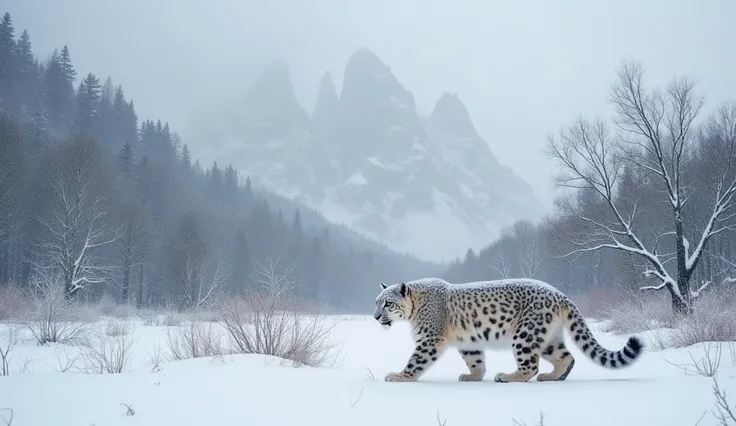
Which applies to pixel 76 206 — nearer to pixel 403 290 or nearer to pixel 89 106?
pixel 403 290

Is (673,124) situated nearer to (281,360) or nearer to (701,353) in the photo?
(701,353)

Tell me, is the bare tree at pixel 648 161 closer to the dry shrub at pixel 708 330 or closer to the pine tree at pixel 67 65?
the dry shrub at pixel 708 330

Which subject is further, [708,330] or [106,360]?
[708,330]

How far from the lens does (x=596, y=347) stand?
6340mm

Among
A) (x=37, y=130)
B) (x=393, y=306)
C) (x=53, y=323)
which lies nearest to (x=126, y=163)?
(x=37, y=130)

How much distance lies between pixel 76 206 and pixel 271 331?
3076 cm

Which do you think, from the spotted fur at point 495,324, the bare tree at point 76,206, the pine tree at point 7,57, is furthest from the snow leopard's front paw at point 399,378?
the pine tree at point 7,57

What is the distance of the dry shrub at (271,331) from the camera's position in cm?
969

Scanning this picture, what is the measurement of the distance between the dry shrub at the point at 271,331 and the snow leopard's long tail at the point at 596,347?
479 centimetres

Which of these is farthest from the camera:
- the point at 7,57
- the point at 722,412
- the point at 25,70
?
the point at 25,70

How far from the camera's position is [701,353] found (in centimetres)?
951

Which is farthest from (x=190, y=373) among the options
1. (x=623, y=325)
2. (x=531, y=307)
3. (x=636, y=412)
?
(x=623, y=325)

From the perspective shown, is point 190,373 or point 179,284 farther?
point 179,284

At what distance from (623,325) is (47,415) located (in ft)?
65.8
